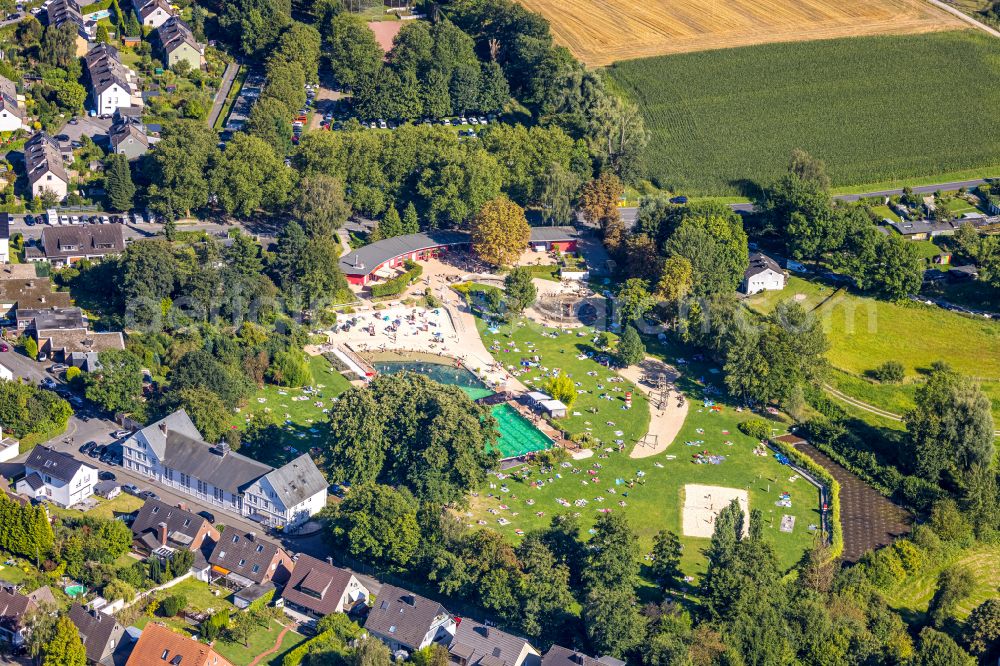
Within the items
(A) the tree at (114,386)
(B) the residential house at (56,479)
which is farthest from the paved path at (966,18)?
(B) the residential house at (56,479)

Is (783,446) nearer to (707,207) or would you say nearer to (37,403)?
(707,207)

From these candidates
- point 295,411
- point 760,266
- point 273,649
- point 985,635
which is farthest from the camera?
point 760,266

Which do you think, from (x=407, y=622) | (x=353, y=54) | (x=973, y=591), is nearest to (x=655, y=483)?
(x=973, y=591)

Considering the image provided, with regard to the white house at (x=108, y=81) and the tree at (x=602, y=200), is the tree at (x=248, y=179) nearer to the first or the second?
the white house at (x=108, y=81)

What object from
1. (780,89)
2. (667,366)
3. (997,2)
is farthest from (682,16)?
(667,366)

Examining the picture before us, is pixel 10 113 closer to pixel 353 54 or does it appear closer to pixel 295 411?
pixel 353 54

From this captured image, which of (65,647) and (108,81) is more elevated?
(108,81)

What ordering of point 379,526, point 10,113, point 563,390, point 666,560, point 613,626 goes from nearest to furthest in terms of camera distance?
point 613,626, point 379,526, point 666,560, point 563,390, point 10,113
